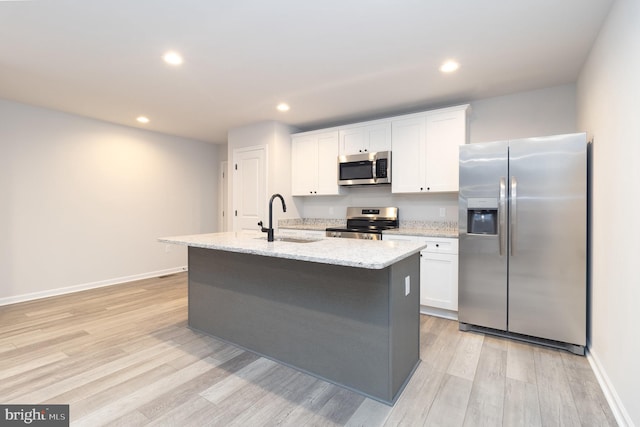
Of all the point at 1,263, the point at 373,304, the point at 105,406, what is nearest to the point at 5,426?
the point at 105,406

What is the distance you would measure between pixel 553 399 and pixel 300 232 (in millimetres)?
3069

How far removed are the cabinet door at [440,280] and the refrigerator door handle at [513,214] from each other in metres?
0.55

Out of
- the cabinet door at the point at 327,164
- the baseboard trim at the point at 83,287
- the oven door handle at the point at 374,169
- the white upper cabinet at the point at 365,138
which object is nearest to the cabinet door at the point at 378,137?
the white upper cabinet at the point at 365,138

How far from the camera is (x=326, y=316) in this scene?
211cm

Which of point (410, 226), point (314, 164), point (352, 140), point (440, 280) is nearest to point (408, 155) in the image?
point (352, 140)

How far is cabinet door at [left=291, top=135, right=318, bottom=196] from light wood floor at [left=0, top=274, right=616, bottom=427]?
246cm

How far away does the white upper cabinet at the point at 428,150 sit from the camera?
11.2ft

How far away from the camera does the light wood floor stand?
173cm

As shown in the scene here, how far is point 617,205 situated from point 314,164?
3310 mm

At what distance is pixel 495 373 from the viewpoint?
2184 millimetres

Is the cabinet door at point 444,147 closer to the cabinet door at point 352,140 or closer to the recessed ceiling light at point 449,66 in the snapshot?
the recessed ceiling light at point 449,66

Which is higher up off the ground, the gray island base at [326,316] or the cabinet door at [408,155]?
the cabinet door at [408,155]

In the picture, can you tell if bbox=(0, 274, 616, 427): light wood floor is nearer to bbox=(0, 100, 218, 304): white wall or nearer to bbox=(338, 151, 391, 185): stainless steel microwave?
bbox=(0, 100, 218, 304): white wall

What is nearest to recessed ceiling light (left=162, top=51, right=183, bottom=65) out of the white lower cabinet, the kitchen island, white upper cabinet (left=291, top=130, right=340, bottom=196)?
the kitchen island
